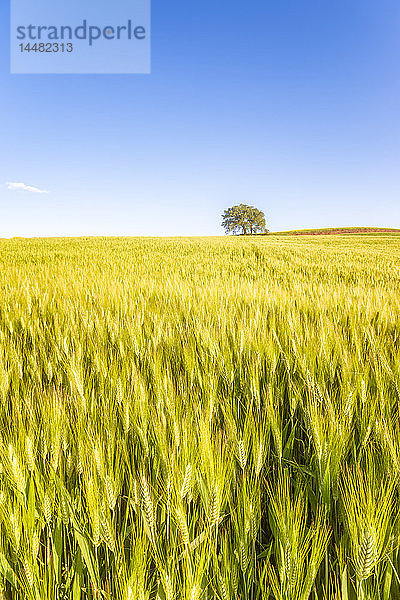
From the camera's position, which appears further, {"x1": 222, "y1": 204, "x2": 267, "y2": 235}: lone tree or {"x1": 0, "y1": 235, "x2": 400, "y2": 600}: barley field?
{"x1": 222, "y1": 204, "x2": 267, "y2": 235}: lone tree

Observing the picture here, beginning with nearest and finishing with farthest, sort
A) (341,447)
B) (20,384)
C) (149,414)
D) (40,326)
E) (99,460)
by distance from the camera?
(99,460), (341,447), (149,414), (20,384), (40,326)

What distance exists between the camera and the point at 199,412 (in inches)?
32.3

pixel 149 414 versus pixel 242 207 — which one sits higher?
pixel 242 207

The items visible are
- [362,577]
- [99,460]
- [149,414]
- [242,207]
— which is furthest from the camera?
[242,207]

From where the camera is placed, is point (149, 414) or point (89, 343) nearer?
point (149, 414)

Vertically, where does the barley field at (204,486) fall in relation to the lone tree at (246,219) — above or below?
below

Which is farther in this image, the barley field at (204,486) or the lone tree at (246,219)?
the lone tree at (246,219)

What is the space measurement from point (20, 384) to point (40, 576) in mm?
815

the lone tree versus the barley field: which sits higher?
the lone tree

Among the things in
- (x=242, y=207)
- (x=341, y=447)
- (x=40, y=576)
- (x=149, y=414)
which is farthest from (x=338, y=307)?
(x=242, y=207)

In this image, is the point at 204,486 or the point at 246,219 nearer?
the point at 204,486

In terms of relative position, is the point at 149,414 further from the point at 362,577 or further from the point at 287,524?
the point at 362,577

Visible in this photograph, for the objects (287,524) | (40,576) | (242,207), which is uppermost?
(242,207)

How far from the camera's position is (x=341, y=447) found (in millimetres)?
767
